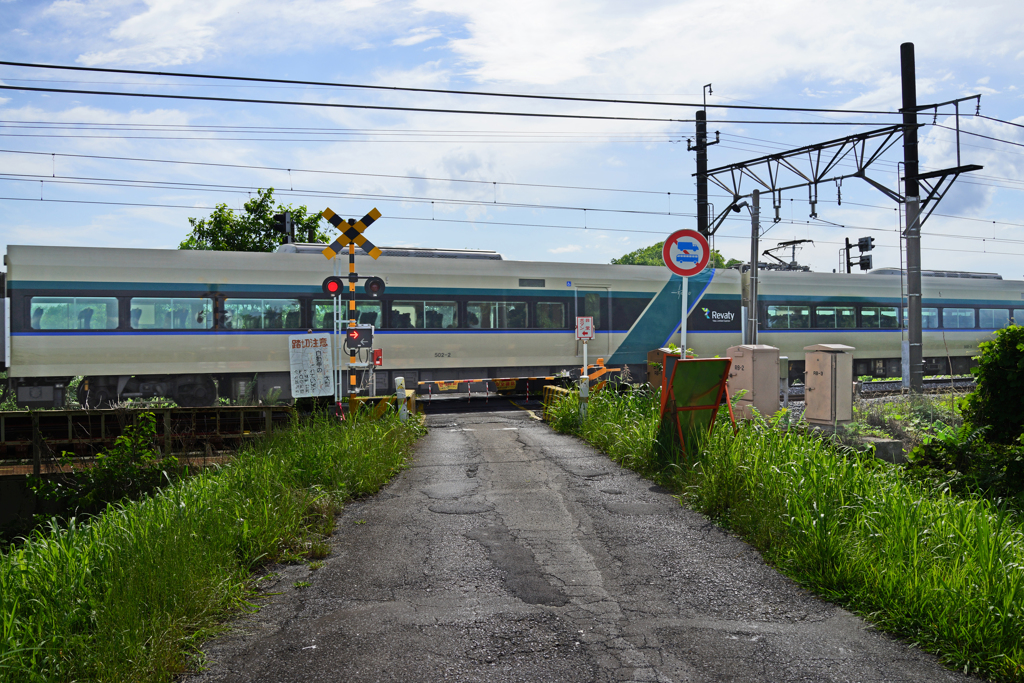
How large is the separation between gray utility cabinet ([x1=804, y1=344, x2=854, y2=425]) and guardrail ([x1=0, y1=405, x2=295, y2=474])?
23.3 ft

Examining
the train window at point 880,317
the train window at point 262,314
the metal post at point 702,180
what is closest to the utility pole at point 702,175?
the metal post at point 702,180

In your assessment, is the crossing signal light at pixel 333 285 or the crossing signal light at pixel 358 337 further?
the crossing signal light at pixel 333 285

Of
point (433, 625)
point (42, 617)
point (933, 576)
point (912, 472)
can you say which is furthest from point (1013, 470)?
point (42, 617)

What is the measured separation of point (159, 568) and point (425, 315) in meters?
13.0

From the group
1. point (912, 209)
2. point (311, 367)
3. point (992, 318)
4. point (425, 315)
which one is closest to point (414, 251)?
point (425, 315)

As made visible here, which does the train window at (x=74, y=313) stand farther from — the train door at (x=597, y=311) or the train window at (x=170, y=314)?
→ the train door at (x=597, y=311)

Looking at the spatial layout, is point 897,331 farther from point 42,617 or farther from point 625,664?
point 42,617

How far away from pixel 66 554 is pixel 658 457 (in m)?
5.31

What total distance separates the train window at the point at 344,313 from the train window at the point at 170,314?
2.19m

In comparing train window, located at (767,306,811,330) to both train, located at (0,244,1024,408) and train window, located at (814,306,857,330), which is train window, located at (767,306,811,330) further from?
train window, located at (814,306,857,330)

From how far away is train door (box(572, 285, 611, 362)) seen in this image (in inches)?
733

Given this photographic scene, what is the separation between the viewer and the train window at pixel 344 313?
16312 mm

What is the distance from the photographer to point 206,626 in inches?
157

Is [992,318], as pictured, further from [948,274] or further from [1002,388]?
[1002,388]
